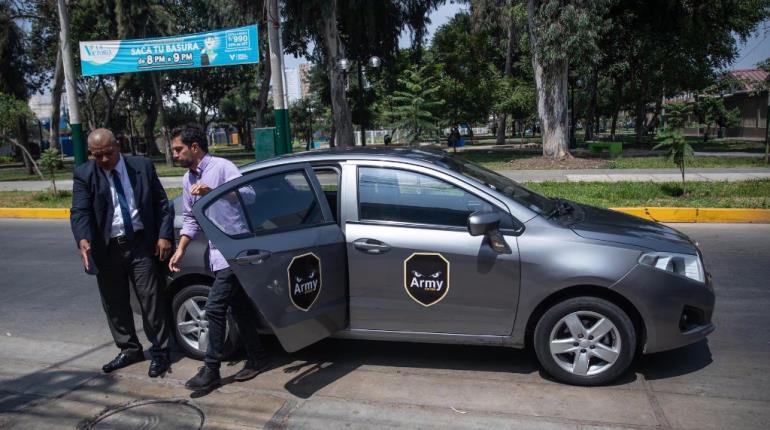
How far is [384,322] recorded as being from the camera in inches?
Result: 163

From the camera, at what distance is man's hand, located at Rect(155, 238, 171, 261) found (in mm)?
4309

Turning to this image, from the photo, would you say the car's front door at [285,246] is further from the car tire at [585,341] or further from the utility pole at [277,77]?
the utility pole at [277,77]

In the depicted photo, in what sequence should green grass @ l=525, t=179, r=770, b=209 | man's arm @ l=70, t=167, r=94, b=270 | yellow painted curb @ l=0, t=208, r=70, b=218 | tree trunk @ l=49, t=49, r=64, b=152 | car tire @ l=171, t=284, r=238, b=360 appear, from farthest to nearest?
tree trunk @ l=49, t=49, r=64, b=152 < yellow painted curb @ l=0, t=208, r=70, b=218 < green grass @ l=525, t=179, r=770, b=209 < car tire @ l=171, t=284, r=238, b=360 < man's arm @ l=70, t=167, r=94, b=270

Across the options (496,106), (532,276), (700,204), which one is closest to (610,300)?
(532,276)

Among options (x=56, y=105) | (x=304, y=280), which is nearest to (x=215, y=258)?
(x=304, y=280)

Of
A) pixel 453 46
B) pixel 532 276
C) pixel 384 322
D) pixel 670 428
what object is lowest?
pixel 670 428

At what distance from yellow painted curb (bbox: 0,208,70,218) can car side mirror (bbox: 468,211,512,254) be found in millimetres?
11648

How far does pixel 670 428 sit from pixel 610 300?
2.72 feet

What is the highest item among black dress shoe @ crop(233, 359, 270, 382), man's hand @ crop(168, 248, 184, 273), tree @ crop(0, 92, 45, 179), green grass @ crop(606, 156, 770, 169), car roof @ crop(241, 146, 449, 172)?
tree @ crop(0, 92, 45, 179)

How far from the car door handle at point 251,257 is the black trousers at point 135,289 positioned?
0.92 metres

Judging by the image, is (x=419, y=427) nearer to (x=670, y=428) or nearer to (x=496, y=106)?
(x=670, y=428)

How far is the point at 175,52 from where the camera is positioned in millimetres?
17375

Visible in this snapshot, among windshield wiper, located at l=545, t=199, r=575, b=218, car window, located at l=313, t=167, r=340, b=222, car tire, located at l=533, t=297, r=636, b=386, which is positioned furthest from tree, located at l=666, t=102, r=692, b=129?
car window, located at l=313, t=167, r=340, b=222

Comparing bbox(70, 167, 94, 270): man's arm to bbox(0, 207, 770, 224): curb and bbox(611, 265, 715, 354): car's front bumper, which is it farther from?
bbox(0, 207, 770, 224): curb
